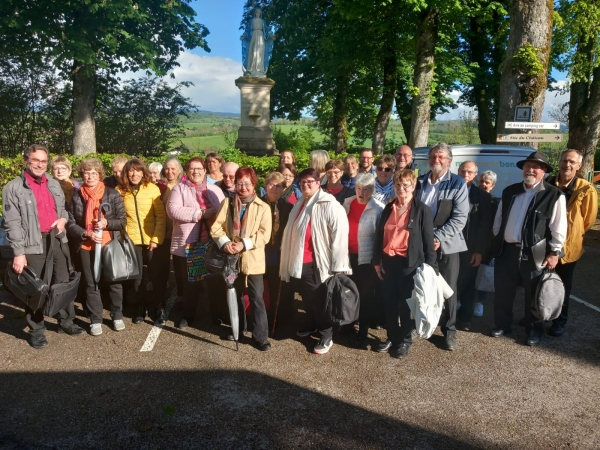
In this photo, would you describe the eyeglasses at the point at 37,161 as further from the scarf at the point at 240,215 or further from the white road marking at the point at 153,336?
the white road marking at the point at 153,336

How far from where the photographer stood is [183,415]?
3.48 meters

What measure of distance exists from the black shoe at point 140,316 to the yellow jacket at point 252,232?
1.50 metres

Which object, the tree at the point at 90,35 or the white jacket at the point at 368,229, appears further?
the tree at the point at 90,35

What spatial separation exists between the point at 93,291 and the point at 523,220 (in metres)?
4.49

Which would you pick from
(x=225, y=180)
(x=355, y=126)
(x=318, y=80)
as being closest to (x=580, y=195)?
(x=225, y=180)

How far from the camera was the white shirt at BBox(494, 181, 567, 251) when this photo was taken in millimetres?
4551

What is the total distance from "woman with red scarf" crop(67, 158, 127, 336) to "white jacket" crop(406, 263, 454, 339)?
3049 mm

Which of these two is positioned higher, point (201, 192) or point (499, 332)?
point (201, 192)

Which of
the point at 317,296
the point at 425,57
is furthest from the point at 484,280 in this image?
the point at 425,57

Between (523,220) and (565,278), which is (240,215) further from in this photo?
(565,278)

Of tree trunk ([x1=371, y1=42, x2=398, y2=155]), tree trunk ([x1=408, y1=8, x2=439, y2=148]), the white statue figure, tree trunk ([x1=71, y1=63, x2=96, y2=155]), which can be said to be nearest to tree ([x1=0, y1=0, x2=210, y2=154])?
tree trunk ([x1=71, y1=63, x2=96, y2=155])

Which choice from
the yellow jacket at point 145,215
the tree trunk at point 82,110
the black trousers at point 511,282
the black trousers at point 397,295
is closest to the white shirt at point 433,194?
the black trousers at point 397,295

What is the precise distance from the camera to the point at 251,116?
43.3 ft

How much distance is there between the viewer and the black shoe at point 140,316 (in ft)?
17.2
